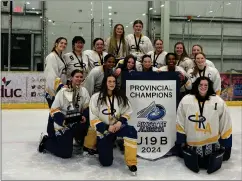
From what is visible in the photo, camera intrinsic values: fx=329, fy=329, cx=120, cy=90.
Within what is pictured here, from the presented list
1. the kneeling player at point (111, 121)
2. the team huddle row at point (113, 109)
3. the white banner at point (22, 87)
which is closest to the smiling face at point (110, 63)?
the team huddle row at point (113, 109)

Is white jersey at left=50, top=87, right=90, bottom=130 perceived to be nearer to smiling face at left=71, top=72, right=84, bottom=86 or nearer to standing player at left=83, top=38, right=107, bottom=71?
smiling face at left=71, top=72, right=84, bottom=86

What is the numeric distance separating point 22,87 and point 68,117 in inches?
149

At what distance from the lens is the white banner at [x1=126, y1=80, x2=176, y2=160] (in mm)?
3168

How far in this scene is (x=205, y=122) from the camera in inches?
113

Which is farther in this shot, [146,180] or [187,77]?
[187,77]

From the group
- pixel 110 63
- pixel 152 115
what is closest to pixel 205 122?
pixel 152 115

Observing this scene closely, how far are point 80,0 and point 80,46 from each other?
18.6ft

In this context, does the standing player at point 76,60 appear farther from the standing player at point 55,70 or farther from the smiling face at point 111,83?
the smiling face at point 111,83

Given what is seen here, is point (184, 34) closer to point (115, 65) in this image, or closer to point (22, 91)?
point (22, 91)

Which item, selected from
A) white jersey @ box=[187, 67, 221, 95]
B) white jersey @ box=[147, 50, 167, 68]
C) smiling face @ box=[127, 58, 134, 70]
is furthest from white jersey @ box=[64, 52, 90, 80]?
white jersey @ box=[187, 67, 221, 95]

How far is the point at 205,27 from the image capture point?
932 centimetres

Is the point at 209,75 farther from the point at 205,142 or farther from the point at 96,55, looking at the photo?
the point at 96,55

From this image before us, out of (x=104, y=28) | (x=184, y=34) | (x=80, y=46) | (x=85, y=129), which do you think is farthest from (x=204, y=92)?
(x=184, y=34)

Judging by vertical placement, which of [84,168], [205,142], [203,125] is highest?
[203,125]
